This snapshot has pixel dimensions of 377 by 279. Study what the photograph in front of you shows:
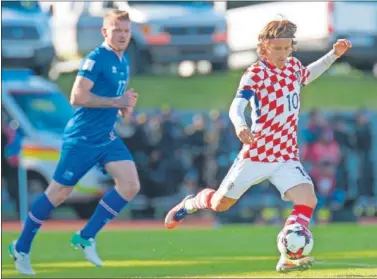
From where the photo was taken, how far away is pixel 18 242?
12531 millimetres

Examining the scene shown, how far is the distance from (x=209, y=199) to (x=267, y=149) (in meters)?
0.97

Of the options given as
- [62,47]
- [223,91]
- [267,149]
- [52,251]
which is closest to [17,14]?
[62,47]

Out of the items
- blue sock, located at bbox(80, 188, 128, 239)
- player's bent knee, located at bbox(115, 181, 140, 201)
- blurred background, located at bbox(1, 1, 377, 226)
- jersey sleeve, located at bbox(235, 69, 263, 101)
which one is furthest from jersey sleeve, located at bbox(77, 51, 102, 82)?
blurred background, located at bbox(1, 1, 377, 226)

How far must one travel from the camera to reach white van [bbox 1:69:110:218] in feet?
74.2

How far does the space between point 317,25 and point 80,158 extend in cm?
1729

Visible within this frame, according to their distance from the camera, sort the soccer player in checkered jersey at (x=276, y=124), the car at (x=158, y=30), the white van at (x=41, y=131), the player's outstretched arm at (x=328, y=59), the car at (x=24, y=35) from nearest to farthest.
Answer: the soccer player in checkered jersey at (x=276, y=124), the player's outstretched arm at (x=328, y=59), the white van at (x=41, y=131), the car at (x=24, y=35), the car at (x=158, y=30)

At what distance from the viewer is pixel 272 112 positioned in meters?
11.0

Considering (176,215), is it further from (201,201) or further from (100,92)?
(100,92)

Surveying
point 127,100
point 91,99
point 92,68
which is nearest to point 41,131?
point 92,68

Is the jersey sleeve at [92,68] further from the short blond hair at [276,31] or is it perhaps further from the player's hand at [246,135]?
the player's hand at [246,135]

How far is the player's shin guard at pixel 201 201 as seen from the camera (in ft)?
38.9

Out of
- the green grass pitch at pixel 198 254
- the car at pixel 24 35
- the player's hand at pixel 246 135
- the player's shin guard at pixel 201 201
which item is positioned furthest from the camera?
the car at pixel 24 35

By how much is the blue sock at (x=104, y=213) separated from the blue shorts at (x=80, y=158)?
35cm

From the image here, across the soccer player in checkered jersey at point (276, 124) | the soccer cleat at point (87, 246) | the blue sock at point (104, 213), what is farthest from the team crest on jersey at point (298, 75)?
the soccer cleat at point (87, 246)
